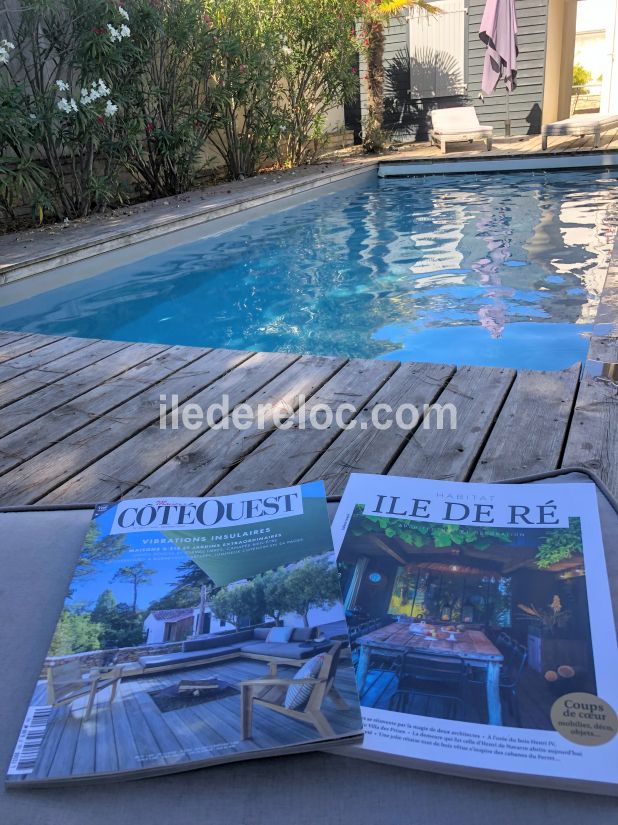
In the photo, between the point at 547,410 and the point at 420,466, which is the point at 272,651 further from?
the point at 547,410

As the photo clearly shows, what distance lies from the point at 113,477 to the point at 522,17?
11.8 m

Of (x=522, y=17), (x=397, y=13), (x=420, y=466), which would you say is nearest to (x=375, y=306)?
(x=420, y=466)

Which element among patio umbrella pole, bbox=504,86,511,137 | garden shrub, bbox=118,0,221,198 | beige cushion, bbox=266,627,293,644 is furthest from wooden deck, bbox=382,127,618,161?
beige cushion, bbox=266,627,293,644

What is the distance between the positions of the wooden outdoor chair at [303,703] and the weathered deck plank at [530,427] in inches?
39.4

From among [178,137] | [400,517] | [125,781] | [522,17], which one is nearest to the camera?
[125,781]

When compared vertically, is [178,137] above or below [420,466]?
above

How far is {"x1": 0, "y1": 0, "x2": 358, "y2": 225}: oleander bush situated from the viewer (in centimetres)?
571

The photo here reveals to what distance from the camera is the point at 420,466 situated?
1.68 m

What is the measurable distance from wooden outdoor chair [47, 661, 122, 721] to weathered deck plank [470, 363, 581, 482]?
1075 millimetres

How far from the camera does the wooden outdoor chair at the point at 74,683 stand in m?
0.67

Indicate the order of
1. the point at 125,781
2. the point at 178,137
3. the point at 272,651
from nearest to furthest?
the point at 125,781 → the point at 272,651 → the point at 178,137

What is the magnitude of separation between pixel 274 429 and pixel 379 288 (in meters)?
3.22

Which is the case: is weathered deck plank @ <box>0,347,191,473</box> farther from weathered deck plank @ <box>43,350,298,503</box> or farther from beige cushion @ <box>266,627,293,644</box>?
beige cushion @ <box>266,627,293,644</box>

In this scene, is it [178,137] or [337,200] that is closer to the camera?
[178,137]
